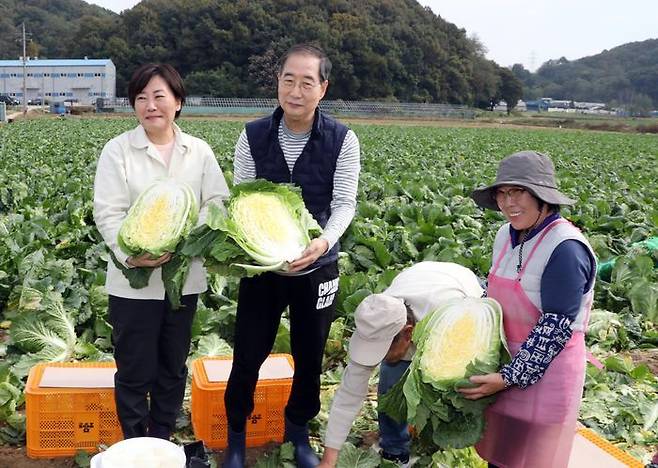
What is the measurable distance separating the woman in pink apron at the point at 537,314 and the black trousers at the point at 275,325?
0.79m

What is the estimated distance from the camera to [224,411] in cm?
348

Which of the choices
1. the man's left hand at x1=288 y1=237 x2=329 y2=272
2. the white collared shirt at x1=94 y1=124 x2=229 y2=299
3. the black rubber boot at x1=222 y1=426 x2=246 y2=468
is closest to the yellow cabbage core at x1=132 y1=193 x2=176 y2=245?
the white collared shirt at x1=94 y1=124 x2=229 y2=299

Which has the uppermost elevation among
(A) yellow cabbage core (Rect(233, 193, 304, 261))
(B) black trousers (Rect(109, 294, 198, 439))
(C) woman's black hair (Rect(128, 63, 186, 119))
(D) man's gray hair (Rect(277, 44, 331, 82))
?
(D) man's gray hair (Rect(277, 44, 331, 82))

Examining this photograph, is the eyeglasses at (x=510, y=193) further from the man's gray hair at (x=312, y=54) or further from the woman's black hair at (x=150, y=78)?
the woman's black hair at (x=150, y=78)

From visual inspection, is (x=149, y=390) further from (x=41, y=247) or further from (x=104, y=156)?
(x=41, y=247)

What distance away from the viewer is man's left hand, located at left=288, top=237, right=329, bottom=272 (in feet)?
9.17

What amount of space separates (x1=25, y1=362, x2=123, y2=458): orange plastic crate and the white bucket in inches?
46.1

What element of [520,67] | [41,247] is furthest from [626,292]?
[520,67]

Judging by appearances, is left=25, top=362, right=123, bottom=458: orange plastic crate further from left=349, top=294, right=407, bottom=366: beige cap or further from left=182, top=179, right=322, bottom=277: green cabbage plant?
left=349, top=294, right=407, bottom=366: beige cap

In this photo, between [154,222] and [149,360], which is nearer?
[154,222]

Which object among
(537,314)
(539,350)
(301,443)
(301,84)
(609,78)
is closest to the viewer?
(539,350)

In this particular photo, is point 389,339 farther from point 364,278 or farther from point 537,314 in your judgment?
point 364,278

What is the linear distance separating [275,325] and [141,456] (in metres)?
1.07

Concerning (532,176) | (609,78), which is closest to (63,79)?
(532,176)
